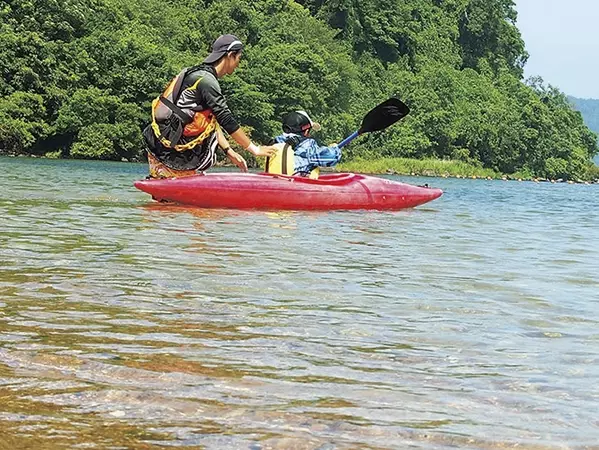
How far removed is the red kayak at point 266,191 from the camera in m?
9.19

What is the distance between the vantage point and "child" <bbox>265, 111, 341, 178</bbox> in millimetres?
10133

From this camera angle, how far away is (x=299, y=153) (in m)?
10.5

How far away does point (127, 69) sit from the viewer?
43.8 m

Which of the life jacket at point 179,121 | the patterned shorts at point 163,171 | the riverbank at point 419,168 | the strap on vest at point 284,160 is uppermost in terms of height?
the life jacket at point 179,121

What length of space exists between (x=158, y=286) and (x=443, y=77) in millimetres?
76072

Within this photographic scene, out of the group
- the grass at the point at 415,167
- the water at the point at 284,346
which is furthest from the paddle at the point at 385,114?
the grass at the point at 415,167

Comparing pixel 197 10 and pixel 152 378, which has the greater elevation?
pixel 197 10

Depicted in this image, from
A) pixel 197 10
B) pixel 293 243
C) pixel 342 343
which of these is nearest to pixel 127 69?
pixel 197 10

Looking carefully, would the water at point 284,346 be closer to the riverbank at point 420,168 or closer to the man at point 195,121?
the man at point 195,121

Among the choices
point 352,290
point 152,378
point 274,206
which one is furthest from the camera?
point 274,206

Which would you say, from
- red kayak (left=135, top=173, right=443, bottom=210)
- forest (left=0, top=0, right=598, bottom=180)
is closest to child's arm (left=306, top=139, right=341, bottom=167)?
red kayak (left=135, top=173, right=443, bottom=210)

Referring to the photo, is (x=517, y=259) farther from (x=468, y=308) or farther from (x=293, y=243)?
(x=468, y=308)

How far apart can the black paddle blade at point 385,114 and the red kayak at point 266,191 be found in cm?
168

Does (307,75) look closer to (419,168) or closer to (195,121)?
(419,168)
